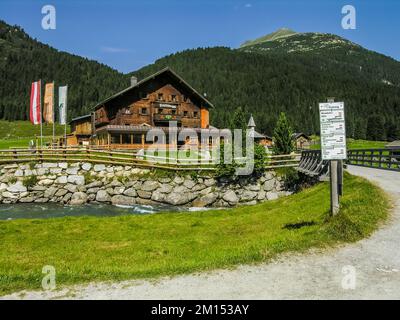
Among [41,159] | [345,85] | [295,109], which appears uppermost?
[345,85]

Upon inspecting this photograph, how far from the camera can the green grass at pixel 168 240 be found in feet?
24.8

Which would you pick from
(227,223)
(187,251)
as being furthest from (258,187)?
(187,251)

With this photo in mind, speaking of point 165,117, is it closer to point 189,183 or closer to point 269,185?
point 189,183

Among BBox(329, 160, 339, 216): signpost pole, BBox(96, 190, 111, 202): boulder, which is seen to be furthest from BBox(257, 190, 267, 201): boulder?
BBox(329, 160, 339, 216): signpost pole

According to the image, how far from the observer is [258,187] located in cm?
3053

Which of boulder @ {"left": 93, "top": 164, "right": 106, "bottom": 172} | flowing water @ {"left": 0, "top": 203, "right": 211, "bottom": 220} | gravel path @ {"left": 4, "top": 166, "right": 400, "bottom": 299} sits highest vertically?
boulder @ {"left": 93, "top": 164, "right": 106, "bottom": 172}

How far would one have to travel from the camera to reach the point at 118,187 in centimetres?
2948

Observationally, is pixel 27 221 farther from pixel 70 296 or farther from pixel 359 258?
pixel 359 258

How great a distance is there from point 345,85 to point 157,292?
214 m

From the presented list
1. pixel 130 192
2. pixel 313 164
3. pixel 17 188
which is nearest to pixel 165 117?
pixel 130 192

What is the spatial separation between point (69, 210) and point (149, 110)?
2874 cm

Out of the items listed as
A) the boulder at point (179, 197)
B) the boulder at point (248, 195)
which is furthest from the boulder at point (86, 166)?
the boulder at point (248, 195)

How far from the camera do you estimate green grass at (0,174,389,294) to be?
7.55 m

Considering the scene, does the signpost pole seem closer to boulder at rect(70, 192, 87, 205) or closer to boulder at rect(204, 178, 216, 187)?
boulder at rect(204, 178, 216, 187)
